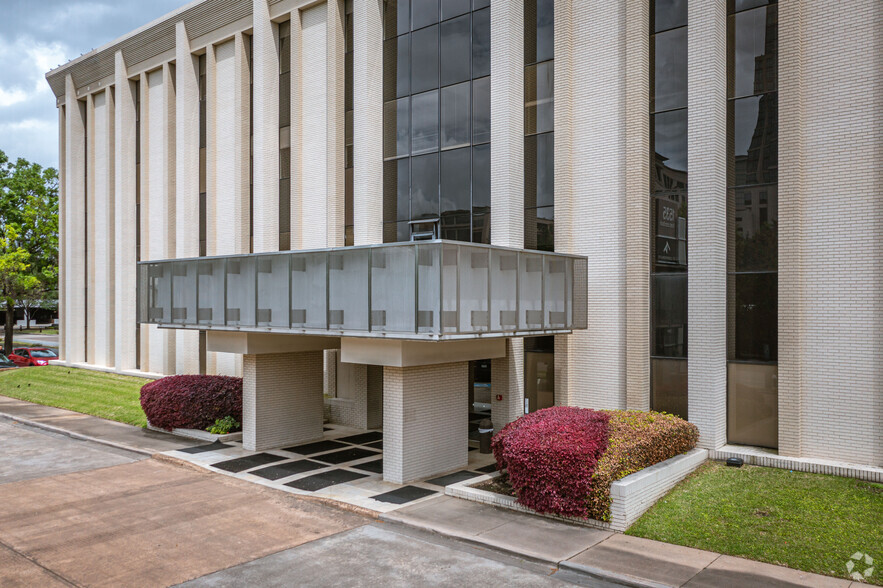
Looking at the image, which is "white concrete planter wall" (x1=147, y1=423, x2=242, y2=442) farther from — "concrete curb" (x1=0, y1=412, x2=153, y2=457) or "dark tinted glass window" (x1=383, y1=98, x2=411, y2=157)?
"dark tinted glass window" (x1=383, y1=98, x2=411, y2=157)

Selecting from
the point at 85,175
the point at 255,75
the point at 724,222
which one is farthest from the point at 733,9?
the point at 85,175

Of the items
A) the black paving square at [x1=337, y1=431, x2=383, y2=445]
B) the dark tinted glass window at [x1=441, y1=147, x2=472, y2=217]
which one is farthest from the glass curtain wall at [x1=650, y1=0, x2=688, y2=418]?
the black paving square at [x1=337, y1=431, x2=383, y2=445]

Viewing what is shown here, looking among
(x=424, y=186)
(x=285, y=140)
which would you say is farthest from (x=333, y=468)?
(x=285, y=140)

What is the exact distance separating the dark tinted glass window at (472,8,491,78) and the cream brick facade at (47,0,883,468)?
50 cm

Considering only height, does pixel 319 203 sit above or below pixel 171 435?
above

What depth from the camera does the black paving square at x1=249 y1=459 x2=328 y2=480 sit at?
1662 cm

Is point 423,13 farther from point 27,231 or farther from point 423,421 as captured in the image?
point 27,231

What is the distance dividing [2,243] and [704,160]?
4446 cm

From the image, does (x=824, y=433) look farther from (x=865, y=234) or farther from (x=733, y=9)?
(x=733, y=9)

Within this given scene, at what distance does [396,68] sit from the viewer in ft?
72.4

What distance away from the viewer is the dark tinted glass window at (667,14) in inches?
658

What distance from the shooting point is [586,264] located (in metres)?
17.8

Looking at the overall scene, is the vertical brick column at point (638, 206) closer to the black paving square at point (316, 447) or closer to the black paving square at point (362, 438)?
the black paving square at point (362, 438)

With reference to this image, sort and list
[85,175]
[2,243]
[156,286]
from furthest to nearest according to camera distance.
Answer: [2,243]
[85,175]
[156,286]
